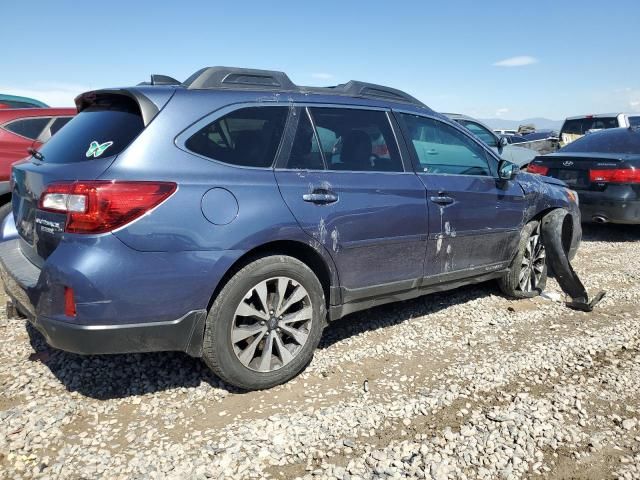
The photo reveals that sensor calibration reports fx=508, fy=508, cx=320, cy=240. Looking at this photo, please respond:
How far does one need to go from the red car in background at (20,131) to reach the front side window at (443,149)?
12.9 ft

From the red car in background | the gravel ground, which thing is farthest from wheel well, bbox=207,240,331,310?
the red car in background

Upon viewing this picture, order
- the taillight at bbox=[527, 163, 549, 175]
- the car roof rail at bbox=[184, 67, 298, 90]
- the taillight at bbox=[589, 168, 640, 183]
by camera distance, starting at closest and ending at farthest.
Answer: the car roof rail at bbox=[184, 67, 298, 90] < the taillight at bbox=[589, 168, 640, 183] < the taillight at bbox=[527, 163, 549, 175]

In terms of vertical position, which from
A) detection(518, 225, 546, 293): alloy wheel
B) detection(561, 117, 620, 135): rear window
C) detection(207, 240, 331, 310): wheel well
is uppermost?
detection(561, 117, 620, 135): rear window

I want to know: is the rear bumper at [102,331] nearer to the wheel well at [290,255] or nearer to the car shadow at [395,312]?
the wheel well at [290,255]

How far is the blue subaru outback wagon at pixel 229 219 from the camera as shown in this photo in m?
2.50

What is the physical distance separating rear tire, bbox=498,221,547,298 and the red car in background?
16.2 ft

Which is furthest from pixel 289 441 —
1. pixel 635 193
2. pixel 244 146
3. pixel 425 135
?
pixel 635 193

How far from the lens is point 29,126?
5852mm

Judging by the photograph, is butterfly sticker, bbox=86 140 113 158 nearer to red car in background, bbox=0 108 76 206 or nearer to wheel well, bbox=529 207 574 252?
red car in background, bbox=0 108 76 206

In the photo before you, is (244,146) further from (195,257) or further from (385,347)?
(385,347)

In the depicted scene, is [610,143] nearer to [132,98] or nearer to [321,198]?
[321,198]

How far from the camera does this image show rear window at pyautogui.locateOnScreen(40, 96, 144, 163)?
270 cm

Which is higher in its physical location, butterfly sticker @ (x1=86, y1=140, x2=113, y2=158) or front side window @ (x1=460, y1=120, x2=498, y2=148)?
front side window @ (x1=460, y1=120, x2=498, y2=148)

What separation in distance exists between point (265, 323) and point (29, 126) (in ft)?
14.9
